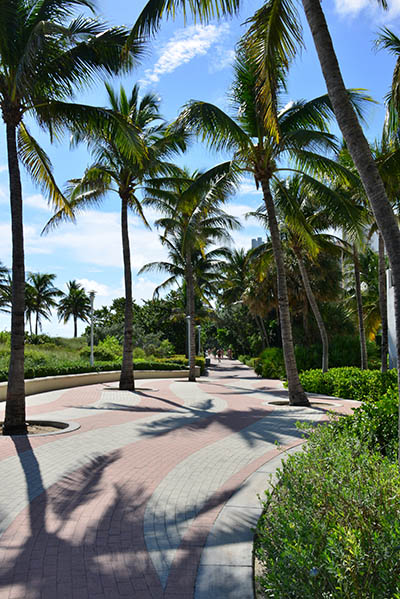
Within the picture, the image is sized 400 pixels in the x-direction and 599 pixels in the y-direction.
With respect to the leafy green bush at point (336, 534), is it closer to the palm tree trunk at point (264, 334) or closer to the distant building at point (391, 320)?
the distant building at point (391, 320)

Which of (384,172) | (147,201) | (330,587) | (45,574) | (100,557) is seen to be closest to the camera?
(330,587)

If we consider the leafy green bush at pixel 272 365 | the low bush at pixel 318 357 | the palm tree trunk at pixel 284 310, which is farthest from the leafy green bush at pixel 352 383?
the leafy green bush at pixel 272 365

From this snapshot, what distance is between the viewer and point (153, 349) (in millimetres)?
37062

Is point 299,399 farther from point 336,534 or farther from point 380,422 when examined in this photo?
point 336,534

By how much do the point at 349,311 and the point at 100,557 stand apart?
2779 centimetres

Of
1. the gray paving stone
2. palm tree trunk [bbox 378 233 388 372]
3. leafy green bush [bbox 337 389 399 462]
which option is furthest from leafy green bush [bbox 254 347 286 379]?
the gray paving stone

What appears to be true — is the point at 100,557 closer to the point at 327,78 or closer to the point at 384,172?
the point at 327,78

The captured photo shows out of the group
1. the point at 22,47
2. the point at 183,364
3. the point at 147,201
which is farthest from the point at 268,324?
the point at 22,47

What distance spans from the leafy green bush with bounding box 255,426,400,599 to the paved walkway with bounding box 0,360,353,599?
77 cm

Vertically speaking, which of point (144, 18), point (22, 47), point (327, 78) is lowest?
point (327, 78)

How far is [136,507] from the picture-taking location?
5.27m

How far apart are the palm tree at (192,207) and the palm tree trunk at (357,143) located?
7832 millimetres

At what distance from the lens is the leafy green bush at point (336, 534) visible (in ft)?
8.18

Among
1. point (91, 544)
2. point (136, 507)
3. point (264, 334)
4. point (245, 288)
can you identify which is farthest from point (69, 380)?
point (245, 288)
